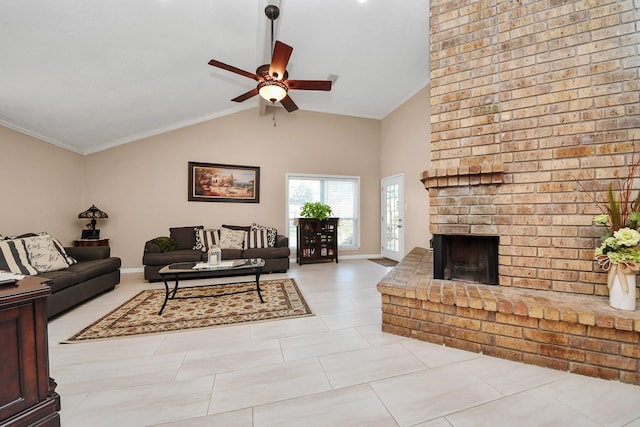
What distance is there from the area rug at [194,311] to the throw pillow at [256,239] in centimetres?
121

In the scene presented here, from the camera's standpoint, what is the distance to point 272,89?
9.22 ft

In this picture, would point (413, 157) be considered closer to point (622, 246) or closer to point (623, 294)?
point (622, 246)

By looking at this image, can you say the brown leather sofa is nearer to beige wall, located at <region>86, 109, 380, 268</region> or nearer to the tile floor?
the tile floor

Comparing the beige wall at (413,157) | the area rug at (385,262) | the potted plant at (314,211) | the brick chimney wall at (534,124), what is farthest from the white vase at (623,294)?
the potted plant at (314,211)

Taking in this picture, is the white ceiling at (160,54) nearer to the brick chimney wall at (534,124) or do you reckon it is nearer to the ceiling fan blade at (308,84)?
the ceiling fan blade at (308,84)

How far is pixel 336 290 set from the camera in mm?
3514

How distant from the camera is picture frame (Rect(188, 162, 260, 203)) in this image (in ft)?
16.7

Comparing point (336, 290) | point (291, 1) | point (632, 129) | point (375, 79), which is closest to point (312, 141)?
point (375, 79)

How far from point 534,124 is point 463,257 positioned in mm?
1243

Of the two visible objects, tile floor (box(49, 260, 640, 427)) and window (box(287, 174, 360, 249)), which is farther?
window (box(287, 174, 360, 249))

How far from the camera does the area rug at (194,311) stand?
2.33m

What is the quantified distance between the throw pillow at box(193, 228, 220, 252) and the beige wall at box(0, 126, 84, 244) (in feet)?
6.81

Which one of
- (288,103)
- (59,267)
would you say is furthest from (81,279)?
(288,103)

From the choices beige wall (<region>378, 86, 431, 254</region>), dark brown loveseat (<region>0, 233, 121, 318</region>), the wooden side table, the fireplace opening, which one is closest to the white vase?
the fireplace opening
